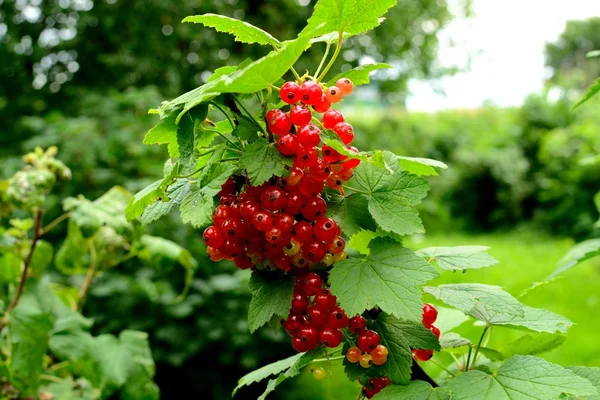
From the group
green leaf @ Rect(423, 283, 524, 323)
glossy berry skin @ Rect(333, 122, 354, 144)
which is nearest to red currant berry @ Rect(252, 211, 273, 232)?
glossy berry skin @ Rect(333, 122, 354, 144)

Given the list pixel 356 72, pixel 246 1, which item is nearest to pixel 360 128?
pixel 246 1

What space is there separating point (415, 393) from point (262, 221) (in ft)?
1.09

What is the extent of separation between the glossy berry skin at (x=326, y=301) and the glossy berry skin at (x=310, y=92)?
298 millimetres

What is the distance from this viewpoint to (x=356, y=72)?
962mm

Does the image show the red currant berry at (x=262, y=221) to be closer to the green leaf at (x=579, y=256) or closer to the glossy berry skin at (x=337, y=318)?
the glossy berry skin at (x=337, y=318)

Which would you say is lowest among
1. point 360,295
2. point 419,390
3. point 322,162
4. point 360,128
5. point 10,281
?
point 360,128

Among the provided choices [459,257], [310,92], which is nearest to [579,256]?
[459,257]

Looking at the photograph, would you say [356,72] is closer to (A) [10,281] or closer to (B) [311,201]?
(B) [311,201]

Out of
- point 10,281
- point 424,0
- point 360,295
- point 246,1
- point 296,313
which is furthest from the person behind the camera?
point 424,0

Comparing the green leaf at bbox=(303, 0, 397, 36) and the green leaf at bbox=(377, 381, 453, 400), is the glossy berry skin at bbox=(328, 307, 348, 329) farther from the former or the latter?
the green leaf at bbox=(303, 0, 397, 36)

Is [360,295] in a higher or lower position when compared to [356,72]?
lower

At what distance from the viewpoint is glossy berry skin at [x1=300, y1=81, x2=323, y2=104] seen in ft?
2.85

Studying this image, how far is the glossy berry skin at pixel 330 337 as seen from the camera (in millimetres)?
A: 888

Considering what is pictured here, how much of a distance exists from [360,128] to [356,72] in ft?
14.6
